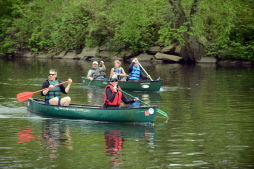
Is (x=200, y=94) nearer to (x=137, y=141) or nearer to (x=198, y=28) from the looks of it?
(x=137, y=141)

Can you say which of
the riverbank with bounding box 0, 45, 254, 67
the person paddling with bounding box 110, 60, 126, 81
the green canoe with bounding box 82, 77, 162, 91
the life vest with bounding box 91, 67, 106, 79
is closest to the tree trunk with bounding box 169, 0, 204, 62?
the riverbank with bounding box 0, 45, 254, 67

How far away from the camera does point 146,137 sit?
17.1 meters

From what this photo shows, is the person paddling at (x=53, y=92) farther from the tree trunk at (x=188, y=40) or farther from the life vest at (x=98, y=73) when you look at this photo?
the tree trunk at (x=188, y=40)

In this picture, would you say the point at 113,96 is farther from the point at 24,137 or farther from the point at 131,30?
the point at 131,30

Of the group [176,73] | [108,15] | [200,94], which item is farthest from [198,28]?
[200,94]

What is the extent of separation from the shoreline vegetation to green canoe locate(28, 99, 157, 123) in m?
30.3

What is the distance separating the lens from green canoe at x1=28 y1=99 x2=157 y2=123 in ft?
61.9

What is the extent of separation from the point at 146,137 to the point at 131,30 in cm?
4160

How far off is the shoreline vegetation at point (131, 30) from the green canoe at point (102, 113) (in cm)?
3026

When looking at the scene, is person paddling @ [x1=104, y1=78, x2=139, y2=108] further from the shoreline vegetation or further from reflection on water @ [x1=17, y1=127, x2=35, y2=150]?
the shoreline vegetation

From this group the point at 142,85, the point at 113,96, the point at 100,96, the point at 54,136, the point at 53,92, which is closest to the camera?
the point at 54,136

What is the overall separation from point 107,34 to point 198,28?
1565 cm

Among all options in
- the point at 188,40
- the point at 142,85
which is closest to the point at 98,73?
the point at 142,85

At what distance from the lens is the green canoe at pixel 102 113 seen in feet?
61.9
